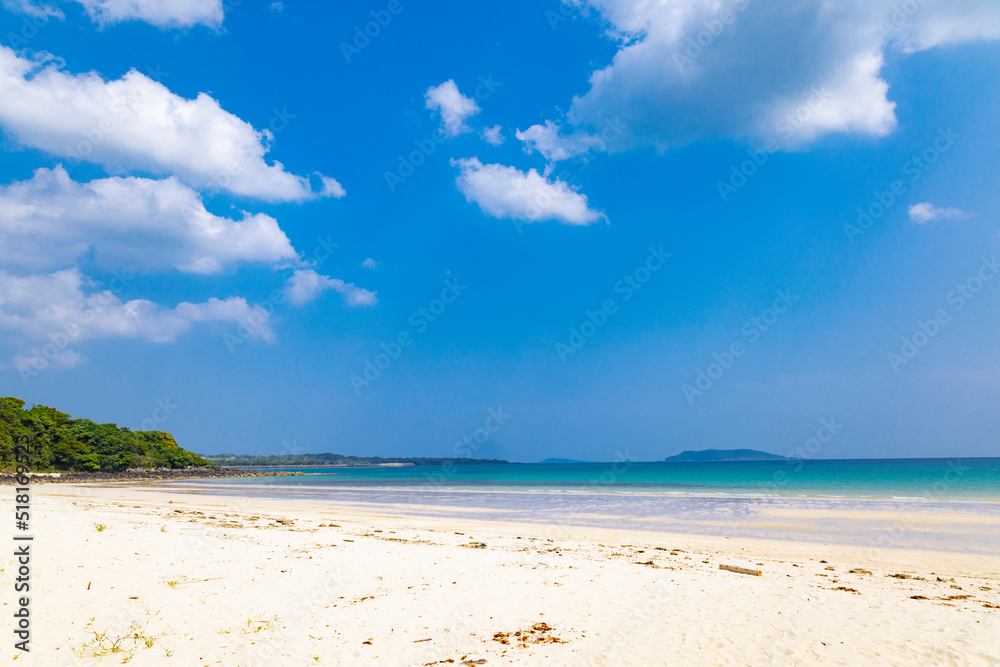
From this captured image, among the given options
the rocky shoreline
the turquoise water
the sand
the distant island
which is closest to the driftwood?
the sand

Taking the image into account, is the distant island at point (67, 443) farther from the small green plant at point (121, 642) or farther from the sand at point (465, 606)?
the small green plant at point (121, 642)

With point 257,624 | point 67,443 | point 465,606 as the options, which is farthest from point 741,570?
point 67,443

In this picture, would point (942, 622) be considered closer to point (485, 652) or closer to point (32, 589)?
point (485, 652)

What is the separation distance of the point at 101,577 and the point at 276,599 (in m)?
2.96

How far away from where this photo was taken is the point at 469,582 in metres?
9.00

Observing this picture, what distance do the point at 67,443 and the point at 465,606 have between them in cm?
7834

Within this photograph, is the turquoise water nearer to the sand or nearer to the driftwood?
the driftwood

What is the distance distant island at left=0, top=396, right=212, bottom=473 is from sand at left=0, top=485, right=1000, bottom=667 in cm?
5764

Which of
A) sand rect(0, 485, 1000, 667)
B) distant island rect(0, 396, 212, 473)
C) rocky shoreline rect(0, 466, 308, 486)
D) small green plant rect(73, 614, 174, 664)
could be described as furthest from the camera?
distant island rect(0, 396, 212, 473)

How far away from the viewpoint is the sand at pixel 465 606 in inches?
228

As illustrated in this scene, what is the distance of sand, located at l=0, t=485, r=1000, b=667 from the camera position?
5.79m

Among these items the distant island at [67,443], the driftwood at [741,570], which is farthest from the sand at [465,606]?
the distant island at [67,443]

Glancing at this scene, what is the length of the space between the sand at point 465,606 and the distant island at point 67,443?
189 feet

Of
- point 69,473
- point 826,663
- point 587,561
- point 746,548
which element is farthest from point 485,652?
point 69,473
